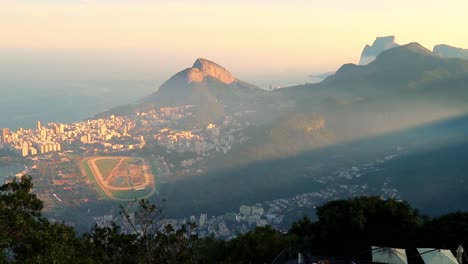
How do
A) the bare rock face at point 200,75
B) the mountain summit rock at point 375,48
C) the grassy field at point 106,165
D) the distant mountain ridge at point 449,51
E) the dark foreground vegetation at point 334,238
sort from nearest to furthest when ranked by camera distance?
the dark foreground vegetation at point 334,238 → the grassy field at point 106,165 → the bare rock face at point 200,75 → the distant mountain ridge at point 449,51 → the mountain summit rock at point 375,48

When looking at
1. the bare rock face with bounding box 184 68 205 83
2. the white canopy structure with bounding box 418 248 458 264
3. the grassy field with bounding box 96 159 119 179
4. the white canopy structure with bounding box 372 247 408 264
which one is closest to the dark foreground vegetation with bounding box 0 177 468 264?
the white canopy structure with bounding box 372 247 408 264

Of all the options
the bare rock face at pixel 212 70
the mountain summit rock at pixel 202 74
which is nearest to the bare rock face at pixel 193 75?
the mountain summit rock at pixel 202 74

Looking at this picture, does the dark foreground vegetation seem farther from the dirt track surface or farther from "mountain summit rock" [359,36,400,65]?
"mountain summit rock" [359,36,400,65]

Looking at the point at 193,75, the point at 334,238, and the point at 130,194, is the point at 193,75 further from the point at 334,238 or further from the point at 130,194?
the point at 334,238

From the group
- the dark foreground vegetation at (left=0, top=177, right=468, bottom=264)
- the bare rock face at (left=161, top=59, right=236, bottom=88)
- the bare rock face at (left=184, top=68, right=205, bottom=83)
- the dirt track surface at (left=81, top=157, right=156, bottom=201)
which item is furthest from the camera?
the bare rock face at (left=161, top=59, right=236, bottom=88)

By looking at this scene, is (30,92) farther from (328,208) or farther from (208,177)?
(328,208)

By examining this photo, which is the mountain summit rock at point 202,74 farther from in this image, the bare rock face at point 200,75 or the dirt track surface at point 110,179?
the dirt track surface at point 110,179

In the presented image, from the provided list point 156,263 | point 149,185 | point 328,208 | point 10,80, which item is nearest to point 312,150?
point 149,185
